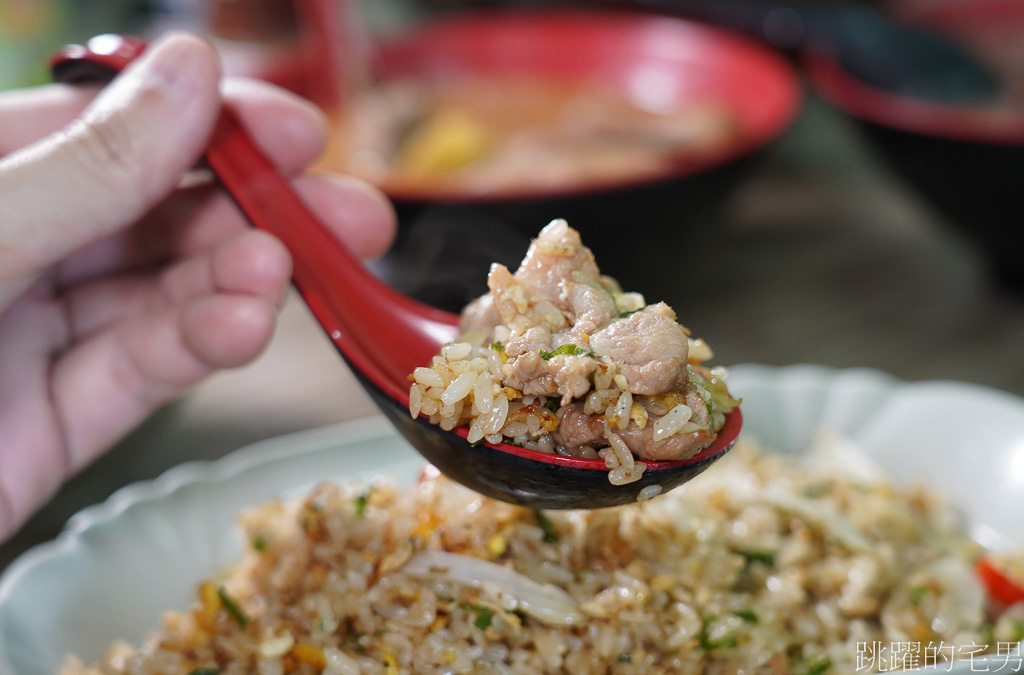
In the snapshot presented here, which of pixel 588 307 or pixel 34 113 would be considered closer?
pixel 588 307

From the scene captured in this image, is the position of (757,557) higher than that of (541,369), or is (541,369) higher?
(541,369)

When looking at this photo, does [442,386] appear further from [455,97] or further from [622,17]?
[622,17]

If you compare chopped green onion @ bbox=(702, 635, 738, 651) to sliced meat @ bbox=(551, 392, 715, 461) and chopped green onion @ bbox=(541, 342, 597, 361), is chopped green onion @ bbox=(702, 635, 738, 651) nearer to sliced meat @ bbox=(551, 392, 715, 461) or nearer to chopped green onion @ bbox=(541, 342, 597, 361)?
sliced meat @ bbox=(551, 392, 715, 461)

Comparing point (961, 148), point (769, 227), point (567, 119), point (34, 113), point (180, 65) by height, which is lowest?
point (769, 227)

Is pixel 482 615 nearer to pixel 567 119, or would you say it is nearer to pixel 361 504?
pixel 361 504

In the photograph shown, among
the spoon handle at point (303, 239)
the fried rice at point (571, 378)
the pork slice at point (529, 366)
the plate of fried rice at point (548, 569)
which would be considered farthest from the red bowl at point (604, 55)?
the pork slice at point (529, 366)

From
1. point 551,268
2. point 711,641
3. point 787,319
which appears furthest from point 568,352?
point 787,319

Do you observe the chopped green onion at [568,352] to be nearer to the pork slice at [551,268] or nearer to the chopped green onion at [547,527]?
the pork slice at [551,268]

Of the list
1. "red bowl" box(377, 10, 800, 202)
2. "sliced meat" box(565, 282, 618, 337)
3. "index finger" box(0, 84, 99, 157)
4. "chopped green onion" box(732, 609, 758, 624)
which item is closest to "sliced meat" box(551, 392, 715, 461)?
"sliced meat" box(565, 282, 618, 337)
